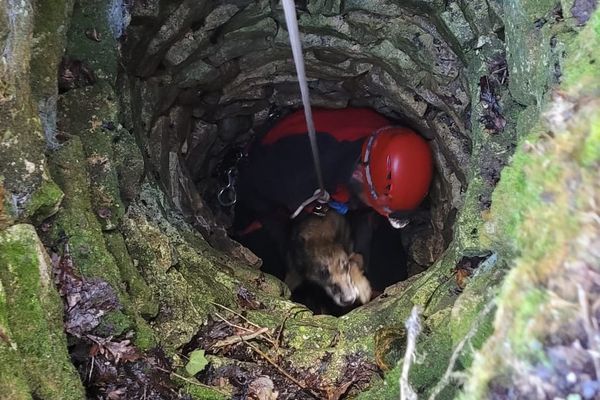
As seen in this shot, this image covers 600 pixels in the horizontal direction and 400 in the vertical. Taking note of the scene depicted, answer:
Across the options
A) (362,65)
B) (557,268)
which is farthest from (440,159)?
(557,268)

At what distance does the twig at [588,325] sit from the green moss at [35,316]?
1595 mm

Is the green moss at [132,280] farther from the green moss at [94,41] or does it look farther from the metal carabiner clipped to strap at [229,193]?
the metal carabiner clipped to strap at [229,193]

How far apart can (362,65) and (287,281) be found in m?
1.59

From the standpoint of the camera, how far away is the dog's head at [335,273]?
4.12m

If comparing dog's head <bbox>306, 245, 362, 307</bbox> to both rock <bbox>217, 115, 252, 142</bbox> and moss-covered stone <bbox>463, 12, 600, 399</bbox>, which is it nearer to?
rock <bbox>217, 115, 252, 142</bbox>

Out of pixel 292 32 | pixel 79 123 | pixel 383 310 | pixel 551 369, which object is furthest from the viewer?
pixel 292 32

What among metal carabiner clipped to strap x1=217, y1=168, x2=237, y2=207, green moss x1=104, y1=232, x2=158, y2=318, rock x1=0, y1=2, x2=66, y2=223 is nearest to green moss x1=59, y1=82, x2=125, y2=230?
green moss x1=104, y1=232, x2=158, y2=318

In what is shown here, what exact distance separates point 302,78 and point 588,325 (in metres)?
2.92

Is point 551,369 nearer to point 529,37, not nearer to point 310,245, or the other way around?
point 529,37

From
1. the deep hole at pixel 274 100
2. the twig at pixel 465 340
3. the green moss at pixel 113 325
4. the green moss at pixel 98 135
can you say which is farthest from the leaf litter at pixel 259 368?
the deep hole at pixel 274 100

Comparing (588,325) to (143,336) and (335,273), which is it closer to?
(143,336)

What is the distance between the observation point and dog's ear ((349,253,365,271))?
179 inches

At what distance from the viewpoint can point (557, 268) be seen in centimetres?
127

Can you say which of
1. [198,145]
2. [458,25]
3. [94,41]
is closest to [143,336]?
[94,41]
